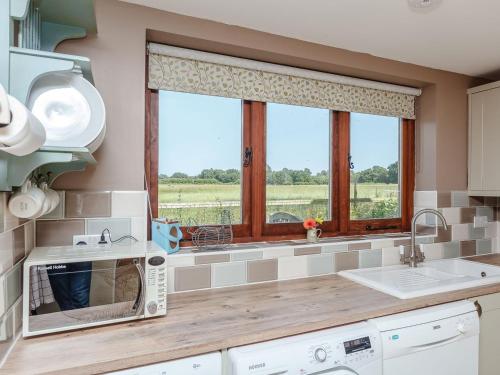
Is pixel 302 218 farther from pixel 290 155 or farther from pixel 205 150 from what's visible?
pixel 205 150

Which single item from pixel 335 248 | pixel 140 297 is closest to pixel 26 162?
pixel 140 297

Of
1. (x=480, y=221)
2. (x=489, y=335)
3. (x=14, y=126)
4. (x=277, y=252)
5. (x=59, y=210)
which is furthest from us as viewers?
(x=480, y=221)

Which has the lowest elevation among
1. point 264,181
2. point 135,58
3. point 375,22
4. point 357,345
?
point 357,345

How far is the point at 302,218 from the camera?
2264 mm

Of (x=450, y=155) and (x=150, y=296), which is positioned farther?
(x=450, y=155)

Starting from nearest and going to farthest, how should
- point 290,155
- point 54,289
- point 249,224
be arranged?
1. point 54,289
2. point 249,224
3. point 290,155

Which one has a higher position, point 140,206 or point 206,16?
point 206,16

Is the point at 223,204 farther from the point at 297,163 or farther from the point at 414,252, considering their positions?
the point at 414,252

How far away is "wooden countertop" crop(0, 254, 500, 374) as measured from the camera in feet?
3.37

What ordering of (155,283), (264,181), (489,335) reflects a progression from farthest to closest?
(264,181)
(489,335)
(155,283)

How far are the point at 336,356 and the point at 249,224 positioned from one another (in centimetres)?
97

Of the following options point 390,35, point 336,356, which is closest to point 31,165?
point 336,356

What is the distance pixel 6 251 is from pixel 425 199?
8.43ft

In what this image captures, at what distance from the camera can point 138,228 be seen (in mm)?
1605
